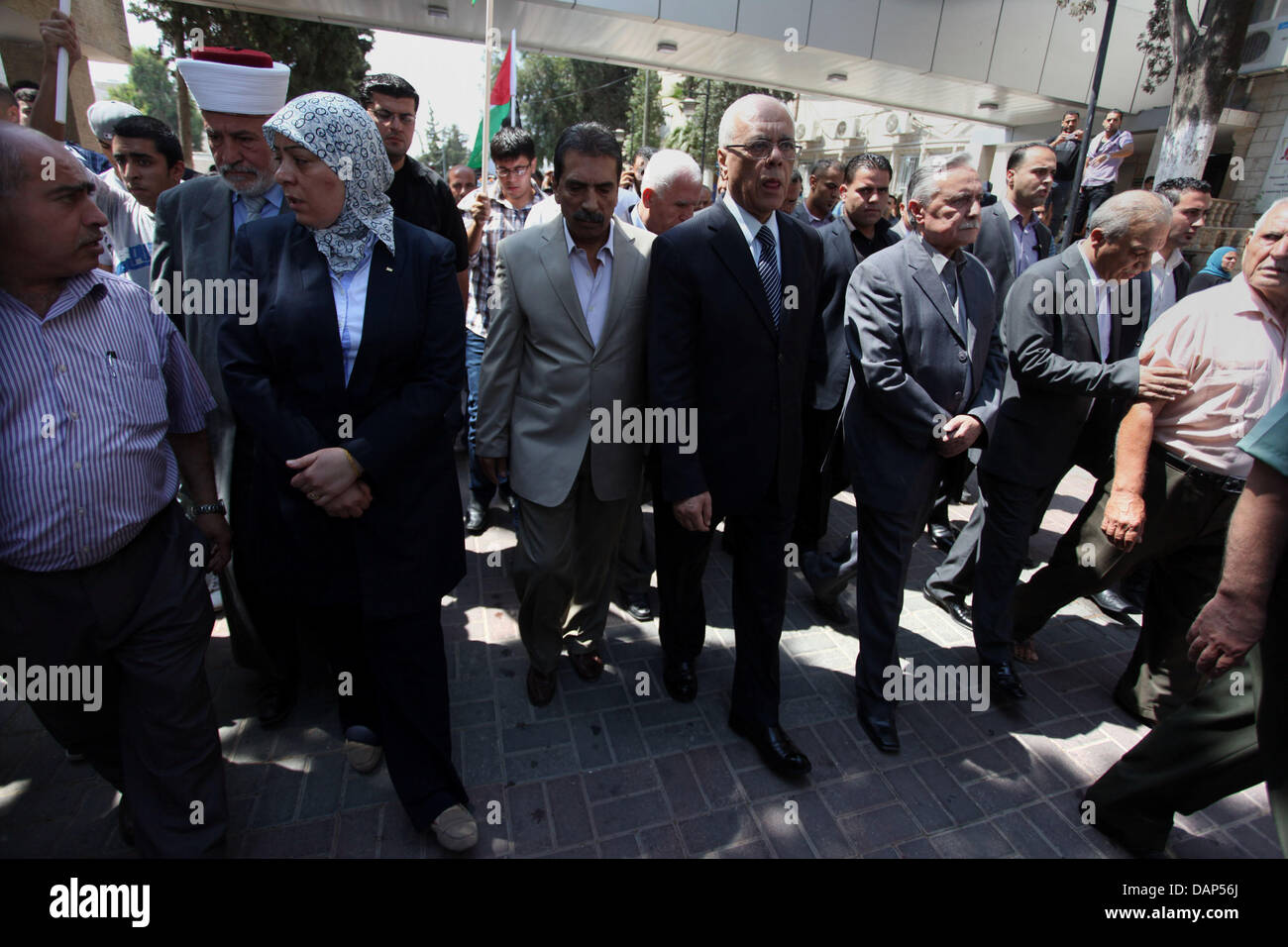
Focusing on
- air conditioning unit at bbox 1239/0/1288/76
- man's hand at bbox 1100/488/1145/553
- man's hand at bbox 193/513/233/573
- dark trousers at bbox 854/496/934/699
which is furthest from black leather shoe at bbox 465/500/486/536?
air conditioning unit at bbox 1239/0/1288/76

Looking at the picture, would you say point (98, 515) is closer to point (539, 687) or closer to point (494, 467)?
point (494, 467)

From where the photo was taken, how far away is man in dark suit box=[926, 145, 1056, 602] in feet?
13.0

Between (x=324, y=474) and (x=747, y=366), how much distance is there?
1490 millimetres

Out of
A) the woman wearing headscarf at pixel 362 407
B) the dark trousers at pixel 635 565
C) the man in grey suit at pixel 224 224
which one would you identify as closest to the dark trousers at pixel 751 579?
the dark trousers at pixel 635 565

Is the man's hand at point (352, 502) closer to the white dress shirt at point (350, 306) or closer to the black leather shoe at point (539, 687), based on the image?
the white dress shirt at point (350, 306)

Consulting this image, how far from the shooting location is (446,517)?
226 centimetres

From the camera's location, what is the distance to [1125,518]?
2826 mm

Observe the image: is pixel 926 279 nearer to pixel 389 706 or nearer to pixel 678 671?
pixel 678 671

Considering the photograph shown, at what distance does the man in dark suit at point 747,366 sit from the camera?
8.07 feet

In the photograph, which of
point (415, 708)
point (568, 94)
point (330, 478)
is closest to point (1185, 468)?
point (415, 708)

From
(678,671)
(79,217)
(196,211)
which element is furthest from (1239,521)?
(196,211)

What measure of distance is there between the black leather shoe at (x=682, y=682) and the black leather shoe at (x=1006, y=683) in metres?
1.45

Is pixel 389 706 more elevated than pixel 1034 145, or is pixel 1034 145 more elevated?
pixel 1034 145

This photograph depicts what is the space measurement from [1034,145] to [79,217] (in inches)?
206
